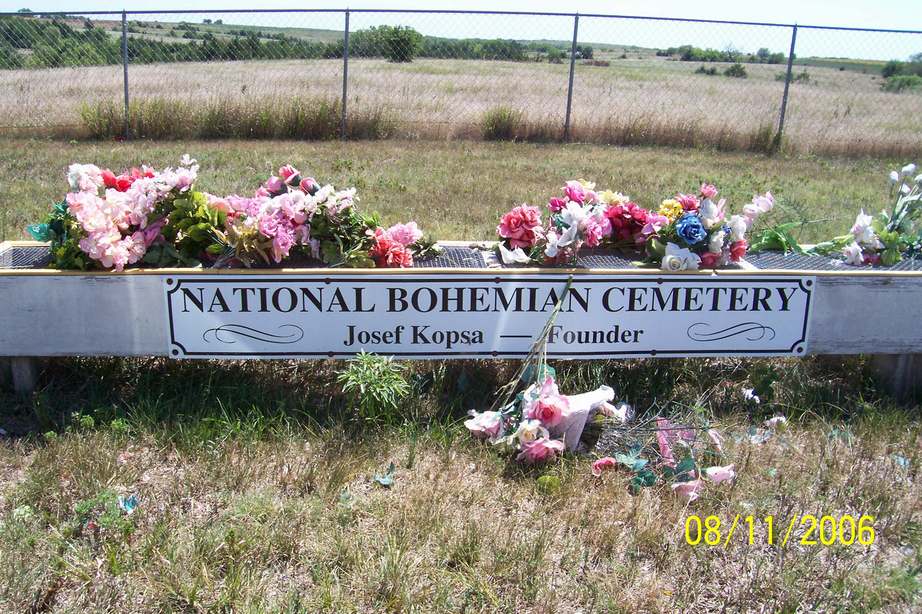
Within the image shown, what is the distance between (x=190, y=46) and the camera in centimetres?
1412

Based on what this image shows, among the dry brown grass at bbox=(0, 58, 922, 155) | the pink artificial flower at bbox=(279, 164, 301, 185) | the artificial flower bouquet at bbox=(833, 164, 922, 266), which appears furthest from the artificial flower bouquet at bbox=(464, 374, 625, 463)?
the dry brown grass at bbox=(0, 58, 922, 155)

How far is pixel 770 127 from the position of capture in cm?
1224

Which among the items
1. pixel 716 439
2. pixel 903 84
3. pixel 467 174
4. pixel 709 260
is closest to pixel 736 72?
pixel 903 84

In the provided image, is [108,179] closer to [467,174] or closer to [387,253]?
[387,253]

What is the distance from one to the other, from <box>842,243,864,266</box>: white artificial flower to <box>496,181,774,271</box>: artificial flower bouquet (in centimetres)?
51

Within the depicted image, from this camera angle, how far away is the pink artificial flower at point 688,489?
10.3 feet

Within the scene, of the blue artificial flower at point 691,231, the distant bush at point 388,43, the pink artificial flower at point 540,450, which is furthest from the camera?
the distant bush at point 388,43

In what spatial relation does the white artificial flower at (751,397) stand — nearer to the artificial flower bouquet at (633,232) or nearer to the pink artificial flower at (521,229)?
the artificial flower bouquet at (633,232)

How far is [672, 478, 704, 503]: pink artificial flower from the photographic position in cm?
313

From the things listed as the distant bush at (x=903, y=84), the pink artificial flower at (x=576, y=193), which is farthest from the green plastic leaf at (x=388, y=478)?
the distant bush at (x=903, y=84)

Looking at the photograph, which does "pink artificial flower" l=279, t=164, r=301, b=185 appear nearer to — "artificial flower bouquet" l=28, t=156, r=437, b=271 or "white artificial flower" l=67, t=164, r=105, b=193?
"artificial flower bouquet" l=28, t=156, r=437, b=271

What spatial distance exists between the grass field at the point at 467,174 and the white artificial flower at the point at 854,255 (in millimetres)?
2191
